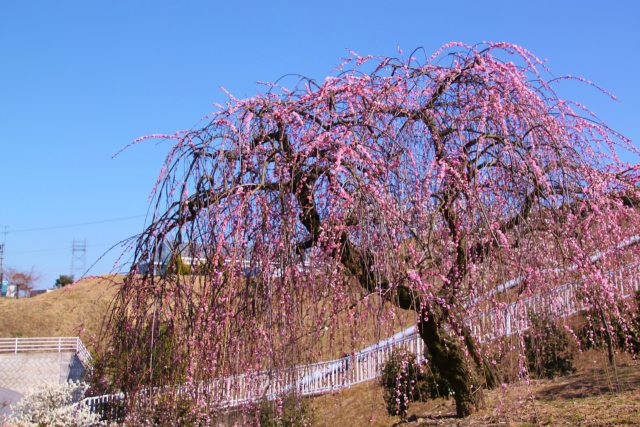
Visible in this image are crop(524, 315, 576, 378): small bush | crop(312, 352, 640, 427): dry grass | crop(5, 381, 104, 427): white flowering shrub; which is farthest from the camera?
crop(5, 381, 104, 427): white flowering shrub

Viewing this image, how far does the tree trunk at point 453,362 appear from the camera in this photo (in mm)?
6402

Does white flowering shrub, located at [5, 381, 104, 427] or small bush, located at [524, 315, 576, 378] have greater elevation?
small bush, located at [524, 315, 576, 378]

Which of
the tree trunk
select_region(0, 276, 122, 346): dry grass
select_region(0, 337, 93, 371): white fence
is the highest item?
select_region(0, 276, 122, 346): dry grass

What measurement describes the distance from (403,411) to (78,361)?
1666 cm

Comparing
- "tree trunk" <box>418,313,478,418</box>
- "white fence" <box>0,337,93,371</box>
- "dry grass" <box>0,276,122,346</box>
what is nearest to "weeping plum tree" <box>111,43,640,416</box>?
"tree trunk" <box>418,313,478,418</box>

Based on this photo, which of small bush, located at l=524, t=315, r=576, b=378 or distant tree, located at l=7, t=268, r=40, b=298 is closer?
small bush, located at l=524, t=315, r=576, b=378

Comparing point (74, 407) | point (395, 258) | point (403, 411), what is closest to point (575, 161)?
point (395, 258)

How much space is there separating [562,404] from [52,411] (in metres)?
8.79

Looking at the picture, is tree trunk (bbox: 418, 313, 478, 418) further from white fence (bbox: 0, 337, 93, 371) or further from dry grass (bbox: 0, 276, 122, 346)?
dry grass (bbox: 0, 276, 122, 346)

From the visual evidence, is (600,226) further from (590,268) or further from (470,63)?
(470,63)

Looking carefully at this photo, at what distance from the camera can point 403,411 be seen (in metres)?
9.63

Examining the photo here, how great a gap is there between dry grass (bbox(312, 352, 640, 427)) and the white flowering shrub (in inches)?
201

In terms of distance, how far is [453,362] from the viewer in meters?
6.56

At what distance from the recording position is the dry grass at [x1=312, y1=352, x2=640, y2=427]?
19.2 feet
